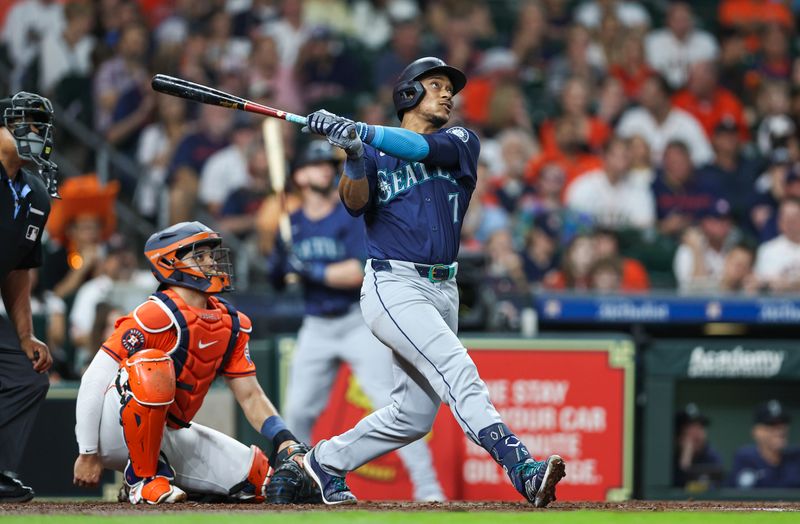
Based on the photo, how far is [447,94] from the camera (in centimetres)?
555

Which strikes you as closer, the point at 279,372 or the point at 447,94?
the point at 447,94

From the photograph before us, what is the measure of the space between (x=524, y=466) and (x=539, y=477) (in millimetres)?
85

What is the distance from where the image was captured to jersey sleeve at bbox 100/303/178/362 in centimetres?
554

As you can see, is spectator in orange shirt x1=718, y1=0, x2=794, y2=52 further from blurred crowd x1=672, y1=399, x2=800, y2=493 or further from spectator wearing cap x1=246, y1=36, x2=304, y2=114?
blurred crowd x1=672, y1=399, x2=800, y2=493

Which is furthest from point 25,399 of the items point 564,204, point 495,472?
point 564,204

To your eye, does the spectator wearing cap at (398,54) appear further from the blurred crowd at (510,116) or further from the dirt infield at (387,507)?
the dirt infield at (387,507)

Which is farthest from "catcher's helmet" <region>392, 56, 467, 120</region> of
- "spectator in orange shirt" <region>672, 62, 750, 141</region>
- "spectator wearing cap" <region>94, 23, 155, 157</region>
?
"spectator in orange shirt" <region>672, 62, 750, 141</region>

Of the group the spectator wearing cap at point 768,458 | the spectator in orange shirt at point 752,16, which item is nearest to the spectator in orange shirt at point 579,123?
the spectator in orange shirt at point 752,16

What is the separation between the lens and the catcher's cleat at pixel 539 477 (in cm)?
491

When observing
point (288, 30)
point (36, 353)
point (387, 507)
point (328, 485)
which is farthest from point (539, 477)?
point (288, 30)

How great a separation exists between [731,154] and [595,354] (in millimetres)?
4289

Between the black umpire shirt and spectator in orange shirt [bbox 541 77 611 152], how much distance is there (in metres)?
6.76

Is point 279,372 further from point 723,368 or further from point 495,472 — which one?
point 723,368

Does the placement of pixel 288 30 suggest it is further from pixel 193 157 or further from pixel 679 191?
pixel 679 191
